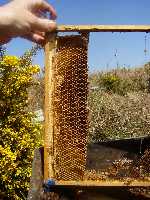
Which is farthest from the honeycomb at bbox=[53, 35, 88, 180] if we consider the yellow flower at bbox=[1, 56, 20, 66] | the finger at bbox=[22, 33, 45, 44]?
the yellow flower at bbox=[1, 56, 20, 66]

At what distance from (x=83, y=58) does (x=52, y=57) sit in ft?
1.16

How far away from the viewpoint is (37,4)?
4.26 ft

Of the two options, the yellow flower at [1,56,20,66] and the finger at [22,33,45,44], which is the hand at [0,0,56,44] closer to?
the finger at [22,33,45,44]

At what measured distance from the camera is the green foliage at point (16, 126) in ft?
22.5

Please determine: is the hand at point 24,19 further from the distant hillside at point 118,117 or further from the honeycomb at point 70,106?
the distant hillside at point 118,117

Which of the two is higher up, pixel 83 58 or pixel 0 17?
pixel 83 58

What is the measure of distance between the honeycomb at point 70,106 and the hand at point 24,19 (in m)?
2.59

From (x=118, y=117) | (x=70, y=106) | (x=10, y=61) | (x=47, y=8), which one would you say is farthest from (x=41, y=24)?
(x=118, y=117)

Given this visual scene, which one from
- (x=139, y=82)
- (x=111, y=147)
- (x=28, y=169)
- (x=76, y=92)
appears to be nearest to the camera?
(x=76, y=92)

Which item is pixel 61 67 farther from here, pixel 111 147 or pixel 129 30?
pixel 111 147

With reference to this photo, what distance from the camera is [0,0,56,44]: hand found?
1.16m

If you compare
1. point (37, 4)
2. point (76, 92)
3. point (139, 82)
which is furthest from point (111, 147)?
point (139, 82)

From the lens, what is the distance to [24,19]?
124cm

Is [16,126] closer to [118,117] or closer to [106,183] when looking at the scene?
[106,183]
